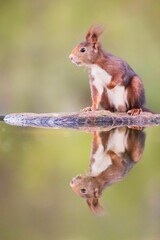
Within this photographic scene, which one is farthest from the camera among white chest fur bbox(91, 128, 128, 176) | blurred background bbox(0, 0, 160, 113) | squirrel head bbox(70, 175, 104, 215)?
blurred background bbox(0, 0, 160, 113)

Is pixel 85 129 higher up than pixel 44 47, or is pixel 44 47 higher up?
pixel 44 47

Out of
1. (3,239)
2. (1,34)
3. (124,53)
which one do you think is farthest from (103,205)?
(1,34)

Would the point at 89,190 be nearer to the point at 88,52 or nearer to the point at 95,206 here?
the point at 95,206

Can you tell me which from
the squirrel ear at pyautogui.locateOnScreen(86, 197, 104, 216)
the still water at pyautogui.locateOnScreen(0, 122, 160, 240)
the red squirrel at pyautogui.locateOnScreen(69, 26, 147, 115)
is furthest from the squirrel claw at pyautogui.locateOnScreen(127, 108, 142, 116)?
the squirrel ear at pyautogui.locateOnScreen(86, 197, 104, 216)

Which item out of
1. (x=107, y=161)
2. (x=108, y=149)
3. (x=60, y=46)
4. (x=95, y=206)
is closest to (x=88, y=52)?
(x=60, y=46)

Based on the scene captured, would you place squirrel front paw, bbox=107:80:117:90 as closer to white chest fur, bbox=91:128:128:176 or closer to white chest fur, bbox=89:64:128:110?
white chest fur, bbox=89:64:128:110

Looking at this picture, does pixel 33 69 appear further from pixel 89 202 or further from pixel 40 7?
pixel 89 202
